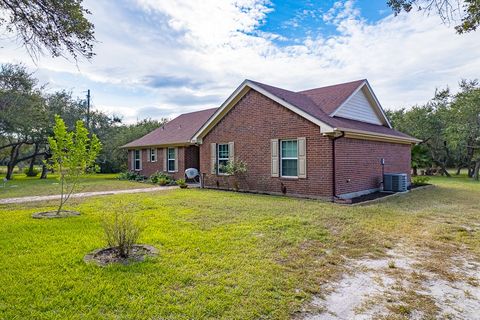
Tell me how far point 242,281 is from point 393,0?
5410 mm

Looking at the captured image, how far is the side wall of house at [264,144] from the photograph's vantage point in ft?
33.9

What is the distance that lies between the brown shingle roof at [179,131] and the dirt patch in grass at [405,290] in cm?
1337

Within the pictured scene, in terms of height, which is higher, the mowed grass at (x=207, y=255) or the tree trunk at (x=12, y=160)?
the tree trunk at (x=12, y=160)

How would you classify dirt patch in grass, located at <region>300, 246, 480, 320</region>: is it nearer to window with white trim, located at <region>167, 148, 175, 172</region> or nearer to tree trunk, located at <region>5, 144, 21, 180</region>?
window with white trim, located at <region>167, 148, 175, 172</region>

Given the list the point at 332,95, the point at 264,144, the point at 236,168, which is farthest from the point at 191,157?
the point at 332,95

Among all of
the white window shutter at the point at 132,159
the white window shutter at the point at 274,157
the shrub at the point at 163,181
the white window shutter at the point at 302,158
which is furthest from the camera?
the white window shutter at the point at 132,159

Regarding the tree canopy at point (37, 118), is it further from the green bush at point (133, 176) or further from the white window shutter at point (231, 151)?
the white window shutter at point (231, 151)

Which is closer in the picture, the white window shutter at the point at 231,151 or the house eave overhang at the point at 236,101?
the house eave overhang at the point at 236,101

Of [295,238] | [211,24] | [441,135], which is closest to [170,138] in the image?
[211,24]

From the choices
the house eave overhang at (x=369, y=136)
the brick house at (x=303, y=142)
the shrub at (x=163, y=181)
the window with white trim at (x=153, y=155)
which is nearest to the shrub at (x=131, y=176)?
the window with white trim at (x=153, y=155)

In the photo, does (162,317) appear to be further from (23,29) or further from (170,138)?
(170,138)

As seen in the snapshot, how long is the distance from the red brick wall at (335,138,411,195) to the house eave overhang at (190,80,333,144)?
106 cm

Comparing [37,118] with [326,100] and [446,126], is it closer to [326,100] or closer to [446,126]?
[326,100]

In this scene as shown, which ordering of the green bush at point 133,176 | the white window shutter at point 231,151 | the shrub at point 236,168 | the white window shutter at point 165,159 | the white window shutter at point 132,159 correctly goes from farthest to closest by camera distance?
the white window shutter at point 132,159 < the green bush at point 133,176 < the white window shutter at point 165,159 < the white window shutter at point 231,151 < the shrub at point 236,168
